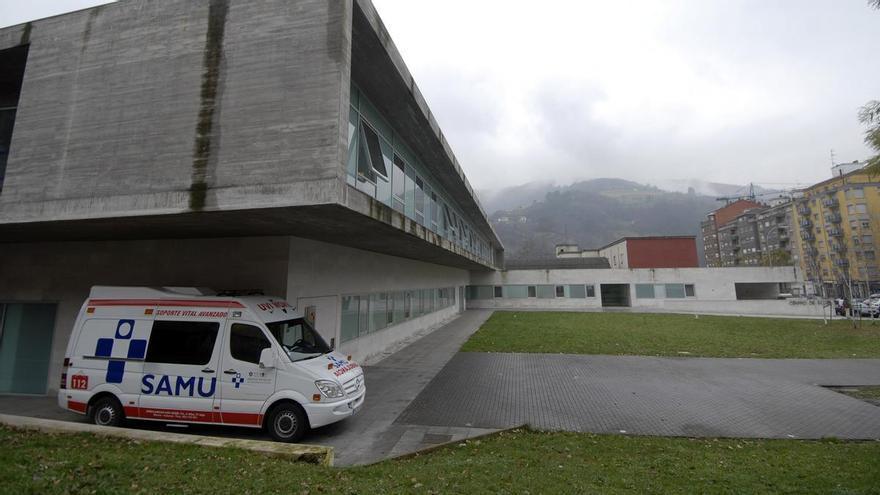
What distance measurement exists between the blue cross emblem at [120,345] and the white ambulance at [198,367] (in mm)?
18

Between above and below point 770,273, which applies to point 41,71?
above

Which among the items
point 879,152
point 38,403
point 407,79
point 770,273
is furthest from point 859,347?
point 38,403

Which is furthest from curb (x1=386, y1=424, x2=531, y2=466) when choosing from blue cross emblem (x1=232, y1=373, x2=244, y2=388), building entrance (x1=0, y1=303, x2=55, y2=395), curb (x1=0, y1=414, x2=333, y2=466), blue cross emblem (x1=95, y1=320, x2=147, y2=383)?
building entrance (x1=0, y1=303, x2=55, y2=395)

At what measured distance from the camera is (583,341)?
54.5 feet

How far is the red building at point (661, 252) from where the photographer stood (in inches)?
1837

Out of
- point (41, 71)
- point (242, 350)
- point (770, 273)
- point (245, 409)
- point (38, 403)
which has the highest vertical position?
point (41, 71)

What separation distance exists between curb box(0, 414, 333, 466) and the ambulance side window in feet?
4.15

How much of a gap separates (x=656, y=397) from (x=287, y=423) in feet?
26.7

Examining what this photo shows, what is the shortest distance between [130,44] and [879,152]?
1454cm

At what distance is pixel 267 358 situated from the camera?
245 inches

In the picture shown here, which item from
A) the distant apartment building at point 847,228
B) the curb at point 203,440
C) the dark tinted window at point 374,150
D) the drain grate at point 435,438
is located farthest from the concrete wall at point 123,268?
the distant apartment building at point 847,228

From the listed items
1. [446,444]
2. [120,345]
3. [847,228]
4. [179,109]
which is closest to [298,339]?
[120,345]

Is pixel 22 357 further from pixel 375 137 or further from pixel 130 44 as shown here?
pixel 375 137

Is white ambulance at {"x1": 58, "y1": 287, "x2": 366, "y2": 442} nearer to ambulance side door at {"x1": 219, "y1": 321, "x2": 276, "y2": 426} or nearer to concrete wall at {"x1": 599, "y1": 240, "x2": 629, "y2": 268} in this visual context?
ambulance side door at {"x1": 219, "y1": 321, "x2": 276, "y2": 426}
